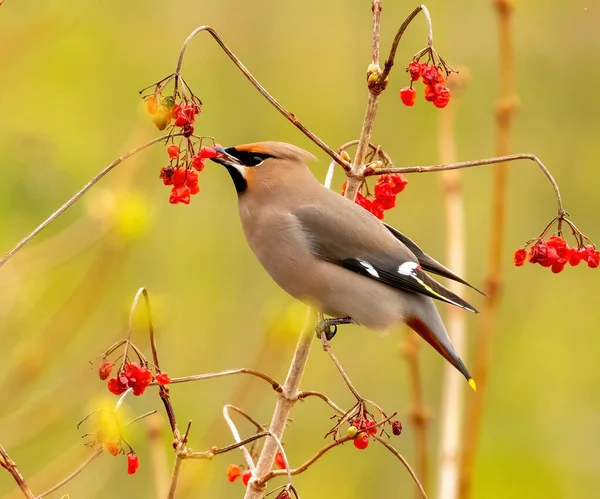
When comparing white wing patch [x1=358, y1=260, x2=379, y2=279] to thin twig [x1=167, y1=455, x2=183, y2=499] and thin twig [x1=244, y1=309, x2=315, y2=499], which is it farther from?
thin twig [x1=167, y1=455, x2=183, y2=499]

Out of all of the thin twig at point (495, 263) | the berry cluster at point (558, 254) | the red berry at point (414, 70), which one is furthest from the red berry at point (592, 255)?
the red berry at point (414, 70)

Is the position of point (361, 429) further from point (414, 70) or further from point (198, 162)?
point (414, 70)

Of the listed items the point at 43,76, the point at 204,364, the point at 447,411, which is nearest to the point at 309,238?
the point at 447,411

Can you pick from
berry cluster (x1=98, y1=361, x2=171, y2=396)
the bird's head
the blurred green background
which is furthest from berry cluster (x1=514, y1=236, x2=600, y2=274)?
the blurred green background

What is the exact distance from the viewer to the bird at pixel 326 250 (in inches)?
117

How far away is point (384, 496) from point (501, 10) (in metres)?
3.35

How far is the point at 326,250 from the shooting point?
10.1ft

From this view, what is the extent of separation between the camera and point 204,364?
556 centimetres

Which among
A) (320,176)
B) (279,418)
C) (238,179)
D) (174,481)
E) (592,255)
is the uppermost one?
(320,176)

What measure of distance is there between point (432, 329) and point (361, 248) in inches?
11.4

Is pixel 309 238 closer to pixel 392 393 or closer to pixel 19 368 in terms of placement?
pixel 19 368

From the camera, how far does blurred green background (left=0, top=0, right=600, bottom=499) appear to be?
18.4 feet

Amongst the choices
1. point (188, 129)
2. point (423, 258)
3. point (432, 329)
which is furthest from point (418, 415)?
point (188, 129)

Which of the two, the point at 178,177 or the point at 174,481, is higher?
the point at 178,177
